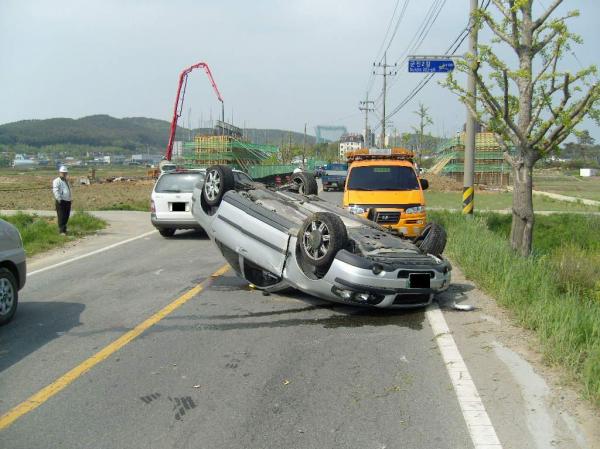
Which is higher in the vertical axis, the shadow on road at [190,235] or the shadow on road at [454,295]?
the shadow on road at [454,295]

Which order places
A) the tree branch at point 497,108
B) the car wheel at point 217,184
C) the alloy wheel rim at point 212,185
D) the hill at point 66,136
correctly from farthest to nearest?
1. the hill at point 66,136
2. the tree branch at point 497,108
3. the alloy wheel rim at point 212,185
4. the car wheel at point 217,184

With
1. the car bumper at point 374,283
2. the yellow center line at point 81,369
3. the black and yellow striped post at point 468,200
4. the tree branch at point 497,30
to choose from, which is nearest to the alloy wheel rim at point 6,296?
the yellow center line at point 81,369

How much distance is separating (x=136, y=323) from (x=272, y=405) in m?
2.76

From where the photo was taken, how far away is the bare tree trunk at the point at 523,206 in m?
10.5

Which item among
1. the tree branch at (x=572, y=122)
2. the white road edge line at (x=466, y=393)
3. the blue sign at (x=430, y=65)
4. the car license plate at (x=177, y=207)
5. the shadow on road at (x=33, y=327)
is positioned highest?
the blue sign at (x=430, y=65)

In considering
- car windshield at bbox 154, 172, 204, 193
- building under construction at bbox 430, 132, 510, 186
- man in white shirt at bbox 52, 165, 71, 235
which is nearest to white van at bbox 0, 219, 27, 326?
car windshield at bbox 154, 172, 204, 193

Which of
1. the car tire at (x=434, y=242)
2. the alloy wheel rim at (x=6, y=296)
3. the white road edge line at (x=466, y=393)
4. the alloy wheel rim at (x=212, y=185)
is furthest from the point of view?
the alloy wheel rim at (x=212, y=185)

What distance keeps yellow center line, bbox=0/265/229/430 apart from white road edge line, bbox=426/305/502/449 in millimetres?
3148

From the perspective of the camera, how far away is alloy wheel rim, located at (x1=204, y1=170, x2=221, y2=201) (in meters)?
8.38

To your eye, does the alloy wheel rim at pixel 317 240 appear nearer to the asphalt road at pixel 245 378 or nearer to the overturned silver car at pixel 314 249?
the overturned silver car at pixel 314 249

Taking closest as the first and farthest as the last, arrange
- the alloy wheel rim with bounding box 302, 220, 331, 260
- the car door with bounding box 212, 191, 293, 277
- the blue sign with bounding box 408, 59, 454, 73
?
the alloy wheel rim with bounding box 302, 220, 331, 260 < the car door with bounding box 212, 191, 293, 277 < the blue sign with bounding box 408, 59, 454, 73

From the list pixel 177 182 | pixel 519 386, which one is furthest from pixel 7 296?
pixel 177 182

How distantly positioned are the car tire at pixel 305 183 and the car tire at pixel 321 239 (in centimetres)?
378

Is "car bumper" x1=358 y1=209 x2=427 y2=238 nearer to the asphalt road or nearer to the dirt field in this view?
the asphalt road
